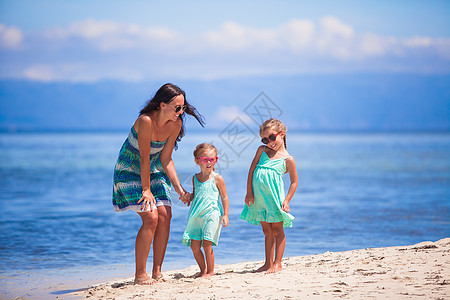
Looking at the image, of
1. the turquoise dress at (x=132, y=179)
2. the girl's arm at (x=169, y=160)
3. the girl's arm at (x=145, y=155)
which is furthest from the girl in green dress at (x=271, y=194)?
the girl's arm at (x=145, y=155)

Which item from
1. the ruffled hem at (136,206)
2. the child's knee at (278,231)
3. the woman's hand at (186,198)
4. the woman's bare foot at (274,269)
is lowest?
the woman's bare foot at (274,269)

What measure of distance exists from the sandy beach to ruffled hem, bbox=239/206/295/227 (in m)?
0.44

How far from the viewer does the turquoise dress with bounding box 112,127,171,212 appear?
176 inches

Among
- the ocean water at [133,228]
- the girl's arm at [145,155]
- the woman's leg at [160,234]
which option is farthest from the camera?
the ocean water at [133,228]

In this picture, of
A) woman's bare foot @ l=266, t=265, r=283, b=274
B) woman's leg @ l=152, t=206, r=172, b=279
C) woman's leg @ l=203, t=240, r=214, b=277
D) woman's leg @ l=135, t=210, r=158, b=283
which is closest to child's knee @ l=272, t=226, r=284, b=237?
woman's bare foot @ l=266, t=265, r=283, b=274

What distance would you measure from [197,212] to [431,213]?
652 centimetres

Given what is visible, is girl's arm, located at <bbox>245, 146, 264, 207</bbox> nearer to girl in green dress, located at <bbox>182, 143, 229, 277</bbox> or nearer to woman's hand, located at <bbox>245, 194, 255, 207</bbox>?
woman's hand, located at <bbox>245, 194, 255, 207</bbox>

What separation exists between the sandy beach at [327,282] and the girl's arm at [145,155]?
2.29 ft

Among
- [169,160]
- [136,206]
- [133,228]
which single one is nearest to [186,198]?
[169,160]

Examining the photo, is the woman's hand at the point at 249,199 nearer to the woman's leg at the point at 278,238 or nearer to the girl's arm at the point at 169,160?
the woman's leg at the point at 278,238

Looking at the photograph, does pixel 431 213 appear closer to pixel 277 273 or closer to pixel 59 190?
pixel 277 273

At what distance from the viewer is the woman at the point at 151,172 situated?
14.5 feet

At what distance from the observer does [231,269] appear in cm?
521

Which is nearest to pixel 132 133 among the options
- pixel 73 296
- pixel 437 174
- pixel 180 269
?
pixel 73 296
